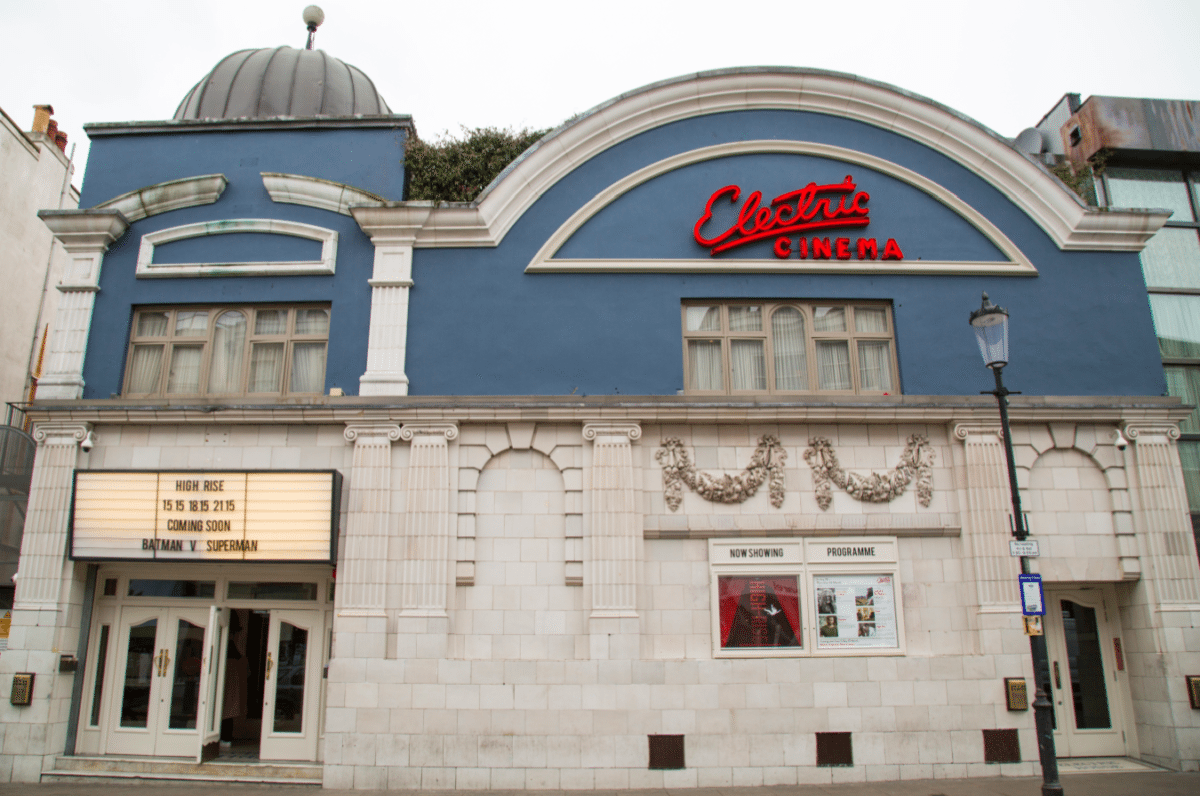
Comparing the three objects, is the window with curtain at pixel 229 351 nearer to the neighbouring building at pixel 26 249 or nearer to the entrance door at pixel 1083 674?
the neighbouring building at pixel 26 249

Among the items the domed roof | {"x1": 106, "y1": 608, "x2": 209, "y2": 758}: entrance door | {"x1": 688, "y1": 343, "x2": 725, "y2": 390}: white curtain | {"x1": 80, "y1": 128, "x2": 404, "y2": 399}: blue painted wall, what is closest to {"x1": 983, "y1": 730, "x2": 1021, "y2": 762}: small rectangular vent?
{"x1": 688, "y1": 343, "x2": 725, "y2": 390}: white curtain

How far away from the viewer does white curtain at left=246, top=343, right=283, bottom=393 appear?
40.9 ft

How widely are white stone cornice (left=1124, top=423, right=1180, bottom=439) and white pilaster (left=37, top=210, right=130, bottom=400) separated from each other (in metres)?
17.3

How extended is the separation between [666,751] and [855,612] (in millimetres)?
3577

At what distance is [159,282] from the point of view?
12.8 meters

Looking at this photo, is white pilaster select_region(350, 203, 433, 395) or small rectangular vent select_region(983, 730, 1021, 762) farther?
white pilaster select_region(350, 203, 433, 395)

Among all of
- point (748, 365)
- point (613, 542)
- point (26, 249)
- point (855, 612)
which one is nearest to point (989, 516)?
point (855, 612)

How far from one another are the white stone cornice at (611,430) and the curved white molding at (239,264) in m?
5.19

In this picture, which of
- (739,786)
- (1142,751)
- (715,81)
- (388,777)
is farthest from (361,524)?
(1142,751)

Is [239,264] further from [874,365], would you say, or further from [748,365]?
[874,365]

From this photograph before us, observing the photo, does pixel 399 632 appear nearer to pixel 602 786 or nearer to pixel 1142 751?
pixel 602 786

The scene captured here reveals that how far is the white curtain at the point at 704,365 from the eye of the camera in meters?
12.3

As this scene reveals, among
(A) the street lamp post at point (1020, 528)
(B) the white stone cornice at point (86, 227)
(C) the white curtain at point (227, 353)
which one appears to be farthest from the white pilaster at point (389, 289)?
(A) the street lamp post at point (1020, 528)

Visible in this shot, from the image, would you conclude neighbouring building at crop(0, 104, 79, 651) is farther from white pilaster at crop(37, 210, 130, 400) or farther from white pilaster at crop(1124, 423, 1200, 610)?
white pilaster at crop(1124, 423, 1200, 610)
